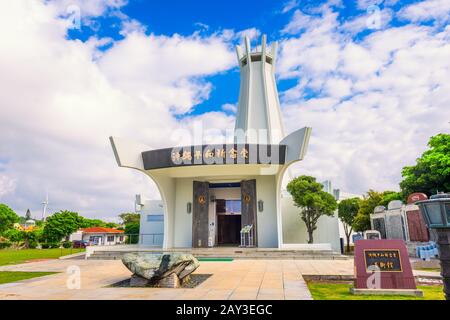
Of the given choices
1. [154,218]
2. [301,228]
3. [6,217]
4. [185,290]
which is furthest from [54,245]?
[185,290]

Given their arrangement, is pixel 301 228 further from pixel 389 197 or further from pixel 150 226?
pixel 150 226

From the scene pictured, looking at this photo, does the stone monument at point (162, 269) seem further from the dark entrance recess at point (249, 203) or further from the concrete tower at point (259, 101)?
the concrete tower at point (259, 101)

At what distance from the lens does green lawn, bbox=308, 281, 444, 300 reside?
4637 mm

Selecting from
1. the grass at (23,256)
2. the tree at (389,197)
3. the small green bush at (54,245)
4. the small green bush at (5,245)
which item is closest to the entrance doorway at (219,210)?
the grass at (23,256)

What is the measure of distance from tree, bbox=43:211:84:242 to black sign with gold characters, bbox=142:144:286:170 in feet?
57.6

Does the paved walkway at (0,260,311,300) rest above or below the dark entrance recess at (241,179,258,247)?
below

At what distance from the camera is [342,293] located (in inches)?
197

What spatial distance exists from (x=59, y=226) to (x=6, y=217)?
650 centimetres

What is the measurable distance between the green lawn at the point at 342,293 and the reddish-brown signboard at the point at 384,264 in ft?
0.87

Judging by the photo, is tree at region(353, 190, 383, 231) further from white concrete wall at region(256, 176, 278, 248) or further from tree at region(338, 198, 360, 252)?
white concrete wall at region(256, 176, 278, 248)

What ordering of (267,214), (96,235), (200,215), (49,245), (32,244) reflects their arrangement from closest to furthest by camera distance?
(267,214), (200,215), (49,245), (32,244), (96,235)

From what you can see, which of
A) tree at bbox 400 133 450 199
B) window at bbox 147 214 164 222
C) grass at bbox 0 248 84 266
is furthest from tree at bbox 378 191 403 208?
grass at bbox 0 248 84 266

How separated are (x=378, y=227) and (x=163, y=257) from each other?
14359 mm

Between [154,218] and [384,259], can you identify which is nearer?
[384,259]
